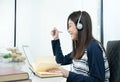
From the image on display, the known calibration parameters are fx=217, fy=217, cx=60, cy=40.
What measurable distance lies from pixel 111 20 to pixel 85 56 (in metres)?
0.42

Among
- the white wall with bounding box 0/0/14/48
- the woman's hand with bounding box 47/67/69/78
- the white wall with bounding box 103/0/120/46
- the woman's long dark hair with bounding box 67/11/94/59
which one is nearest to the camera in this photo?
the woman's hand with bounding box 47/67/69/78

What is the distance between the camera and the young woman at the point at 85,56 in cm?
89

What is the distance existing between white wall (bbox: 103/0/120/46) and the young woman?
293 mm

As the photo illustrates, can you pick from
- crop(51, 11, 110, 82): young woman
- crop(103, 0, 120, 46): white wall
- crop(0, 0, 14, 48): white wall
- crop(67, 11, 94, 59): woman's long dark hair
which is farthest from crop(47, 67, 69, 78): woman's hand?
crop(0, 0, 14, 48): white wall

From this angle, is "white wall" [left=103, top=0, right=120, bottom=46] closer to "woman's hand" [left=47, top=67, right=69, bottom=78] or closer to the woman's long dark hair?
Answer: the woman's long dark hair

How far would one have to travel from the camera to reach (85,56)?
3.14 feet

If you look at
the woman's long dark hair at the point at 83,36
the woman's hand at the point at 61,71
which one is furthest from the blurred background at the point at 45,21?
the woman's hand at the point at 61,71

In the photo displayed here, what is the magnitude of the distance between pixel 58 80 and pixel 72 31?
0.91ft

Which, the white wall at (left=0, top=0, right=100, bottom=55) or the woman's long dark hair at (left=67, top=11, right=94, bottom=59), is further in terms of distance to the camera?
the white wall at (left=0, top=0, right=100, bottom=55)

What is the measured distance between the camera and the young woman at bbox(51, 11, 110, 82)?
0.89m

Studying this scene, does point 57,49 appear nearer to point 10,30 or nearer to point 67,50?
point 67,50

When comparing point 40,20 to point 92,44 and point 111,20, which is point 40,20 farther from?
point 92,44

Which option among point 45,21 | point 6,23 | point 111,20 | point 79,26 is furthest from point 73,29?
point 6,23

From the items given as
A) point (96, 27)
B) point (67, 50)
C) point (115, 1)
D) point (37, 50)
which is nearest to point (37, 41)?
point (37, 50)
